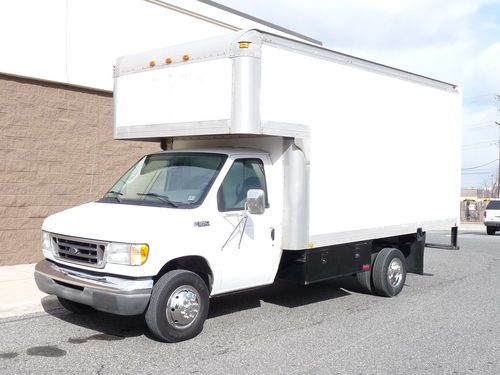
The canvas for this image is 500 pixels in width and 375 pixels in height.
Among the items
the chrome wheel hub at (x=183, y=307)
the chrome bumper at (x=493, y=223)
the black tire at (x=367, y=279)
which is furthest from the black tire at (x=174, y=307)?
the chrome bumper at (x=493, y=223)

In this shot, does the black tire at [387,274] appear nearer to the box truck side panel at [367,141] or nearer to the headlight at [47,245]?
the box truck side panel at [367,141]

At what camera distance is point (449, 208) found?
1046 centimetres

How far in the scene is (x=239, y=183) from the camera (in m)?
6.94

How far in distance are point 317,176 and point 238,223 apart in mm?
1421

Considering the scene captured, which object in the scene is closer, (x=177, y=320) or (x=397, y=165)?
(x=177, y=320)

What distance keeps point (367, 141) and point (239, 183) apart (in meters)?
2.50

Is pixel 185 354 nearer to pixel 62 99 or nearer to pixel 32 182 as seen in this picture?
pixel 32 182

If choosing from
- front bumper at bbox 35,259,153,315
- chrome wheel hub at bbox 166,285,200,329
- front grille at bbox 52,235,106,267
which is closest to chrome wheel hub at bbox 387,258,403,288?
chrome wheel hub at bbox 166,285,200,329

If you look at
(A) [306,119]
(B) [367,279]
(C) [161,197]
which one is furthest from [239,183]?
(B) [367,279]

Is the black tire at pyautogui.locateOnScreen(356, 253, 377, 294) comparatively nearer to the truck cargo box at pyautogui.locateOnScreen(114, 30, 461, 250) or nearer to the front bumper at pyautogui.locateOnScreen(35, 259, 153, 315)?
the truck cargo box at pyautogui.locateOnScreen(114, 30, 461, 250)

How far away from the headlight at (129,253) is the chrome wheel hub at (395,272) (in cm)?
460

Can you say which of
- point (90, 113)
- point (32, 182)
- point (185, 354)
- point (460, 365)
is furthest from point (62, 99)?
point (460, 365)

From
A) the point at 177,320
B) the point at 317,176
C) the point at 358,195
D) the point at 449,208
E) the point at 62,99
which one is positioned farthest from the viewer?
the point at 62,99

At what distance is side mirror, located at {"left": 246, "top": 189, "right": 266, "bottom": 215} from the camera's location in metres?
6.45
